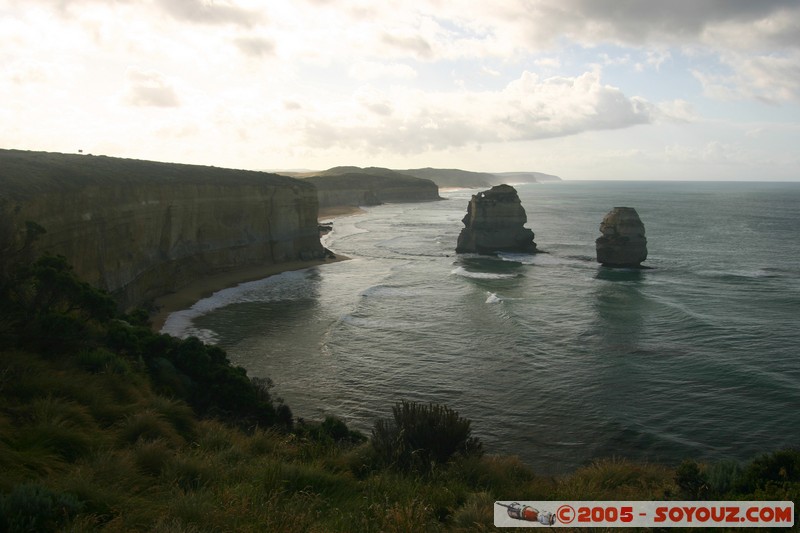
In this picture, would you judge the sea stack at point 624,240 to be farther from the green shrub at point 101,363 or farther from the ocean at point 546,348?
the green shrub at point 101,363

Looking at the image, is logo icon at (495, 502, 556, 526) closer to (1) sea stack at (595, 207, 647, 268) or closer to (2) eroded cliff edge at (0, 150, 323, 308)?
(2) eroded cliff edge at (0, 150, 323, 308)

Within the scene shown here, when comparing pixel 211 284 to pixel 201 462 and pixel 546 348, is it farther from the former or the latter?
pixel 201 462

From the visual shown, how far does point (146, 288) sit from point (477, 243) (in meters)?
34.0

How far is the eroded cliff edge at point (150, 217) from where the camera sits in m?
25.9

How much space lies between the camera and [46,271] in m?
14.9

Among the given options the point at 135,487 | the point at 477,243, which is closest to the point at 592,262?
the point at 477,243

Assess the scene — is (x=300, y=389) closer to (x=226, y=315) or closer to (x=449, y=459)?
(x=449, y=459)

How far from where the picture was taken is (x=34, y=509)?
6379mm

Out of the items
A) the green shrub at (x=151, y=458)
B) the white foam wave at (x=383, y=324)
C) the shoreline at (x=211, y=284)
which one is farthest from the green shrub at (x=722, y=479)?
the shoreline at (x=211, y=284)

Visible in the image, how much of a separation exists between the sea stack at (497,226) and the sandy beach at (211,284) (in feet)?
44.8

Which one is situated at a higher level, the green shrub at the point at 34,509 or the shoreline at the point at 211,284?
the green shrub at the point at 34,509

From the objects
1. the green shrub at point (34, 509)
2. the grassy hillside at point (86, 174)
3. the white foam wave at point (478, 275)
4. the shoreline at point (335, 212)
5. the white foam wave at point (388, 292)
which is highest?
the grassy hillside at point (86, 174)

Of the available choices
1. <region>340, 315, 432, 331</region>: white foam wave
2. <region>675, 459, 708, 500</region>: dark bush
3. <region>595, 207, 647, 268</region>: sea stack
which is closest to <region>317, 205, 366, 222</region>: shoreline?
<region>595, 207, 647, 268</region>: sea stack

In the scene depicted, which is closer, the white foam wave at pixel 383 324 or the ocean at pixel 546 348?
the ocean at pixel 546 348
